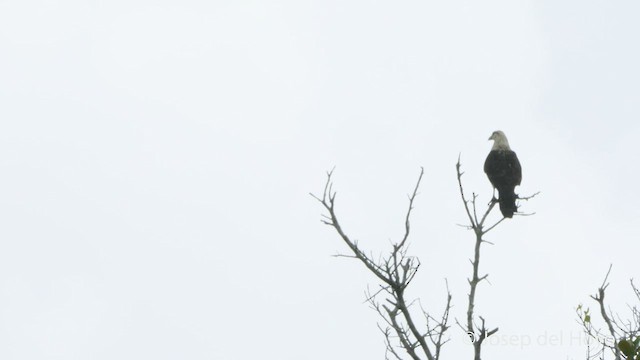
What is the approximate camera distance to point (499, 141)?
12148 mm

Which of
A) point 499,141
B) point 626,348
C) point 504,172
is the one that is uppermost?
point 499,141

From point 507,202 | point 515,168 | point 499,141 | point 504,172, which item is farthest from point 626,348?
point 499,141

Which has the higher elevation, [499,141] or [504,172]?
[499,141]

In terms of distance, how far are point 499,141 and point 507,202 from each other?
5.13 feet

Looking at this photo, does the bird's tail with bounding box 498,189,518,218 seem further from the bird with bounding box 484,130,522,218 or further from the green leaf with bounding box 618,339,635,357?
the green leaf with bounding box 618,339,635,357

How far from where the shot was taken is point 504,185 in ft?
35.8

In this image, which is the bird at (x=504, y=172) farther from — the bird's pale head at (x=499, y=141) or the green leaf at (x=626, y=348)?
the green leaf at (x=626, y=348)

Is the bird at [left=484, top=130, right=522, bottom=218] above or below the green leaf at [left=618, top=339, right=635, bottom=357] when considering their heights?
above

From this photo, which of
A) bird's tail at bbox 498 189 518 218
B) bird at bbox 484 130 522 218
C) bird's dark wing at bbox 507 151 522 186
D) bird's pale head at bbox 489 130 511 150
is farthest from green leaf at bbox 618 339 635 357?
bird's pale head at bbox 489 130 511 150

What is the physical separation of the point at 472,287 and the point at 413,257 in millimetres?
452

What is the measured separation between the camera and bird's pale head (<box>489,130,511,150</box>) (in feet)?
39.3

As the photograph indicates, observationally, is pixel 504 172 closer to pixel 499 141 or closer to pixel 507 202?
pixel 507 202

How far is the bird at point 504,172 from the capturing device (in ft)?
35.5

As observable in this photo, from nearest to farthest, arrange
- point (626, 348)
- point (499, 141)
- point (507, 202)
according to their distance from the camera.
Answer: point (626, 348) → point (507, 202) → point (499, 141)
